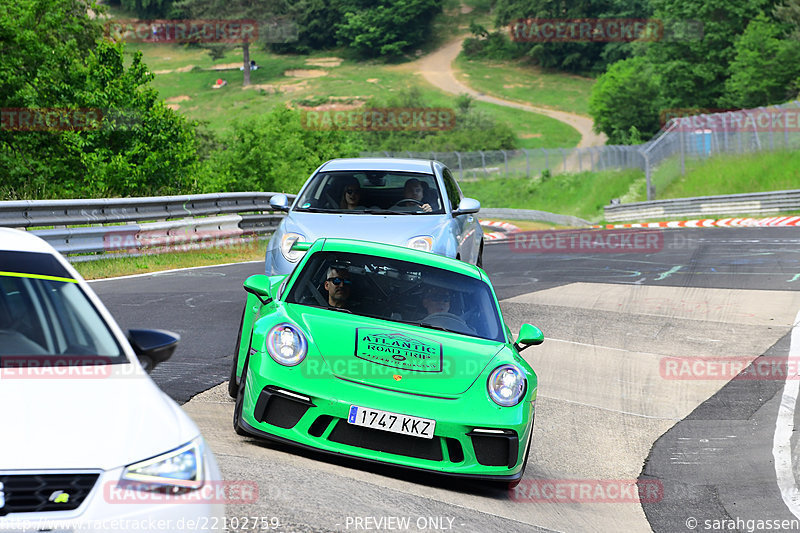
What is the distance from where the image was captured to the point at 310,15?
501 ft

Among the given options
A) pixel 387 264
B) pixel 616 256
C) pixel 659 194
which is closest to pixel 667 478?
pixel 387 264

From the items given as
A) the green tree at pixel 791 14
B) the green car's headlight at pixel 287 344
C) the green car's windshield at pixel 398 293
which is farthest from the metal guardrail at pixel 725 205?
the green tree at pixel 791 14

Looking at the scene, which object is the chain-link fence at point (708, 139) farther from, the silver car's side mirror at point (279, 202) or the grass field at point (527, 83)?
the grass field at point (527, 83)

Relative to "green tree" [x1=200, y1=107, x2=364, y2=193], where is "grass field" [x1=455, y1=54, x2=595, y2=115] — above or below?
below

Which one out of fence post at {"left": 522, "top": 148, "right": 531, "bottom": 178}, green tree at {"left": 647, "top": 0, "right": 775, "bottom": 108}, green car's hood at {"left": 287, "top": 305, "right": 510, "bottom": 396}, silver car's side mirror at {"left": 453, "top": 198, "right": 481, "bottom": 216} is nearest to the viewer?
green car's hood at {"left": 287, "top": 305, "right": 510, "bottom": 396}

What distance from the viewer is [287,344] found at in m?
6.29

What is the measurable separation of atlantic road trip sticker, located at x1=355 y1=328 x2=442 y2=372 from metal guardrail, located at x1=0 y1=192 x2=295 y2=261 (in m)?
9.23

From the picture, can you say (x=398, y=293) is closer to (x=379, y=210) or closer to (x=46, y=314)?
(x=46, y=314)

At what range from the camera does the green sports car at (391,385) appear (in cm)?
602

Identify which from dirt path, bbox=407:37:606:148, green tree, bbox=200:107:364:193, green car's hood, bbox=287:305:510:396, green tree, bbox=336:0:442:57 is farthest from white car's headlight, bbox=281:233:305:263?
green tree, bbox=336:0:442:57

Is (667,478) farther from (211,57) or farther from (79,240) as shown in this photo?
(211,57)

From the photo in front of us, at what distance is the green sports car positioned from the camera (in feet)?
19.7

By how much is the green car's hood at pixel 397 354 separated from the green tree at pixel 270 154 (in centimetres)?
2955

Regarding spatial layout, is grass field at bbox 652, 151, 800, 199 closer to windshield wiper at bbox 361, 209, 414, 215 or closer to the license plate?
windshield wiper at bbox 361, 209, 414, 215
